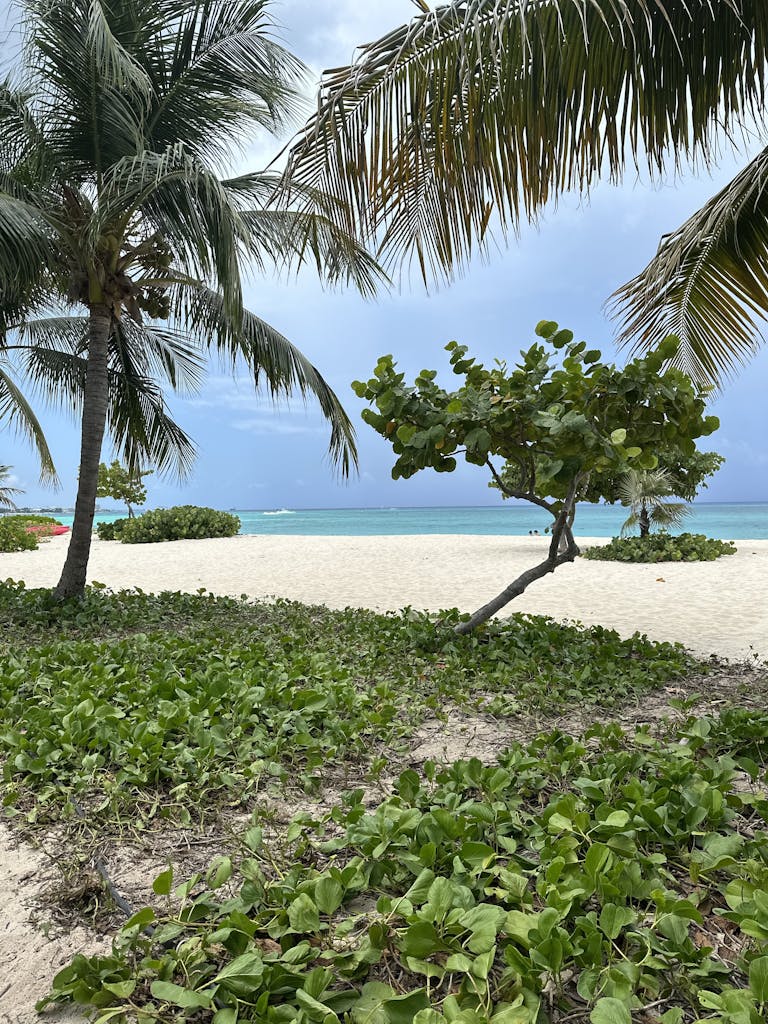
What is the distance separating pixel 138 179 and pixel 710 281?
5.40 m

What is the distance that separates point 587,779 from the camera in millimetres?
2621

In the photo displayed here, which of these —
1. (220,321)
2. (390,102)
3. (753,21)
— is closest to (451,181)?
(390,102)

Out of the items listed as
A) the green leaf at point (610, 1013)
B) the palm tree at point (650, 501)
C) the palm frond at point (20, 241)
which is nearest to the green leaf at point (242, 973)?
the green leaf at point (610, 1013)

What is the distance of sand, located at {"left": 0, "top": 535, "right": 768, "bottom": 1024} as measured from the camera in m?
1.96

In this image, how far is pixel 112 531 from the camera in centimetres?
2283

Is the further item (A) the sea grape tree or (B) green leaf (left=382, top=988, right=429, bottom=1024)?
(A) the sea grape tree

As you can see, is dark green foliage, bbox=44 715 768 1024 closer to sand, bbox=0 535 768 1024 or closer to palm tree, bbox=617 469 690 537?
sand, bbox=0 535 768 1024

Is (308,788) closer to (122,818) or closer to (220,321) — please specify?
(122,818)

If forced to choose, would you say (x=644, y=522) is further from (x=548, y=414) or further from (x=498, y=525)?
(x=498, y=525)

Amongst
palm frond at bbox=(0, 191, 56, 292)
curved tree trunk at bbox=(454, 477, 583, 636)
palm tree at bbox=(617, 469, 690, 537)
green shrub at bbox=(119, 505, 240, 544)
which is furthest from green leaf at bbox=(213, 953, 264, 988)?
green shrub at bbox=(119, 505, 240, 544)

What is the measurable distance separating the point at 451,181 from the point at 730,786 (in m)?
3.05

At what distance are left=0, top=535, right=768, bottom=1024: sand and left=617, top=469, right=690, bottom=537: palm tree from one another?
4.82 feet

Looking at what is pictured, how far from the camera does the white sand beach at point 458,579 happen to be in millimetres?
7774

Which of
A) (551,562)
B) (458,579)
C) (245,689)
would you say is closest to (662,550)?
(458,579)
